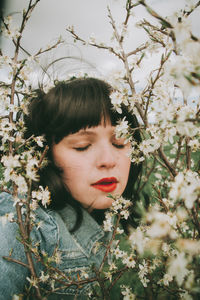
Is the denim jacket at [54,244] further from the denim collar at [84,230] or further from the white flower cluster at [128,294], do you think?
the white flower cluster at [128,294]

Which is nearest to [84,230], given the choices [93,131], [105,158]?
[105,158]

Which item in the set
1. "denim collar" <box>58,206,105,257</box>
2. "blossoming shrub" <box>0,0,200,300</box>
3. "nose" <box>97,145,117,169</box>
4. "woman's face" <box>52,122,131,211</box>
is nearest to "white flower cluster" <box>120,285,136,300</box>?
"blossoming shrub" <box>0,0,200,300</box>

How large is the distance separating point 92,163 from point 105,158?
4.2 inches

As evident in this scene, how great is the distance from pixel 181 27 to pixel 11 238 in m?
1.39

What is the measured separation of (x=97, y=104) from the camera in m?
1.90

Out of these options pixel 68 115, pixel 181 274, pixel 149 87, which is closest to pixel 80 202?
pixel 68 115

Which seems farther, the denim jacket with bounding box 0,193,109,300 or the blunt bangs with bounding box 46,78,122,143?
the blunt bangs with bounding box 46,78,122,143

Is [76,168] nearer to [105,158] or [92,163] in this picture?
[92,163]

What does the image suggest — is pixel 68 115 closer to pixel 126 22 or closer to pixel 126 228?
pixel 126 22

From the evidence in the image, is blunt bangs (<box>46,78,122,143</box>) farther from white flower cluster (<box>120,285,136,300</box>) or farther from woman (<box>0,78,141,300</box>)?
white flower cluster (<box>120,285,136,300</box>)

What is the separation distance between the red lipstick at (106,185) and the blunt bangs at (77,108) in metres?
0.43

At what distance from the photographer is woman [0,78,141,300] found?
1.70 metres

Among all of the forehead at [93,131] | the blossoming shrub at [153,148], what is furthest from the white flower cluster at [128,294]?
the forehead at [93,131]

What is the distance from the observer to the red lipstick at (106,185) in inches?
68.3
